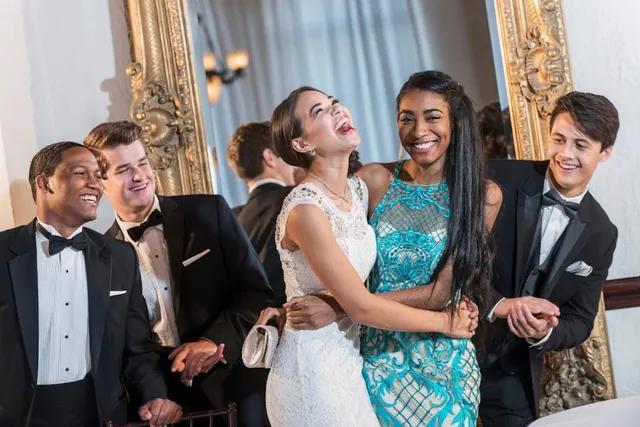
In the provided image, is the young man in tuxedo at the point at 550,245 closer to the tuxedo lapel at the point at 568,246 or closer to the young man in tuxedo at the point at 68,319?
the tuxedo lapel at the point at 568,246

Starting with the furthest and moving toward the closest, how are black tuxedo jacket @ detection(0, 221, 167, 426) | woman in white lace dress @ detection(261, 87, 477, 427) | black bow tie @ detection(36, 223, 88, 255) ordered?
black bow tie @ detection(36, 223, 88, 255), black tuxedo jacket @ detection(0, 221, 167, 426), woman in white lace dress @ detection(261, 87, 477, 427)

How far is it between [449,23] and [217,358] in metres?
1.68

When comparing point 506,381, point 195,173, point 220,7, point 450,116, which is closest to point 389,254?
point 450,116

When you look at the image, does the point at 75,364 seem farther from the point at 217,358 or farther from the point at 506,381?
the point at 506,381

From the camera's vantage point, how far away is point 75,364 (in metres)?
3.13

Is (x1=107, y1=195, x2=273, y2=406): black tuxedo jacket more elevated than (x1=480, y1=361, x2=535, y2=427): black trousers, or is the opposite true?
(x1=107, y1=195, x2=273, y2=406): black tuxedo jacket

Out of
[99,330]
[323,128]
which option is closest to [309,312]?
[323,128]

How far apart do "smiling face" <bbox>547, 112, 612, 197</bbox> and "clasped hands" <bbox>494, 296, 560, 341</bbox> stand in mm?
480

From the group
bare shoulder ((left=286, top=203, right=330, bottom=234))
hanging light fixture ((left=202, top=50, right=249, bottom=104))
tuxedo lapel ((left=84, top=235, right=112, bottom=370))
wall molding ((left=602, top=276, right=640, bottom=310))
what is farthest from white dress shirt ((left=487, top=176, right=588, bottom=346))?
tuxedo lapel ((left=84, top=235, right=112, bottom=370))

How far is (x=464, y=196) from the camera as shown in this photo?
2914 mm

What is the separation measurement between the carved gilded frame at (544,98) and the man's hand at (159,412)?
1.60m

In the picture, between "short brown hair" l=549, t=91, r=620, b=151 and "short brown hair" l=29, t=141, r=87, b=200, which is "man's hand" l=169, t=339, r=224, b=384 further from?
"short brown hair" l=549, t=91, r=620, b=151

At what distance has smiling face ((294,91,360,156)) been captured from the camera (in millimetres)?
2836

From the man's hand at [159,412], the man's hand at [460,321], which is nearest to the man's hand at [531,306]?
the man's hand at [460,321]
